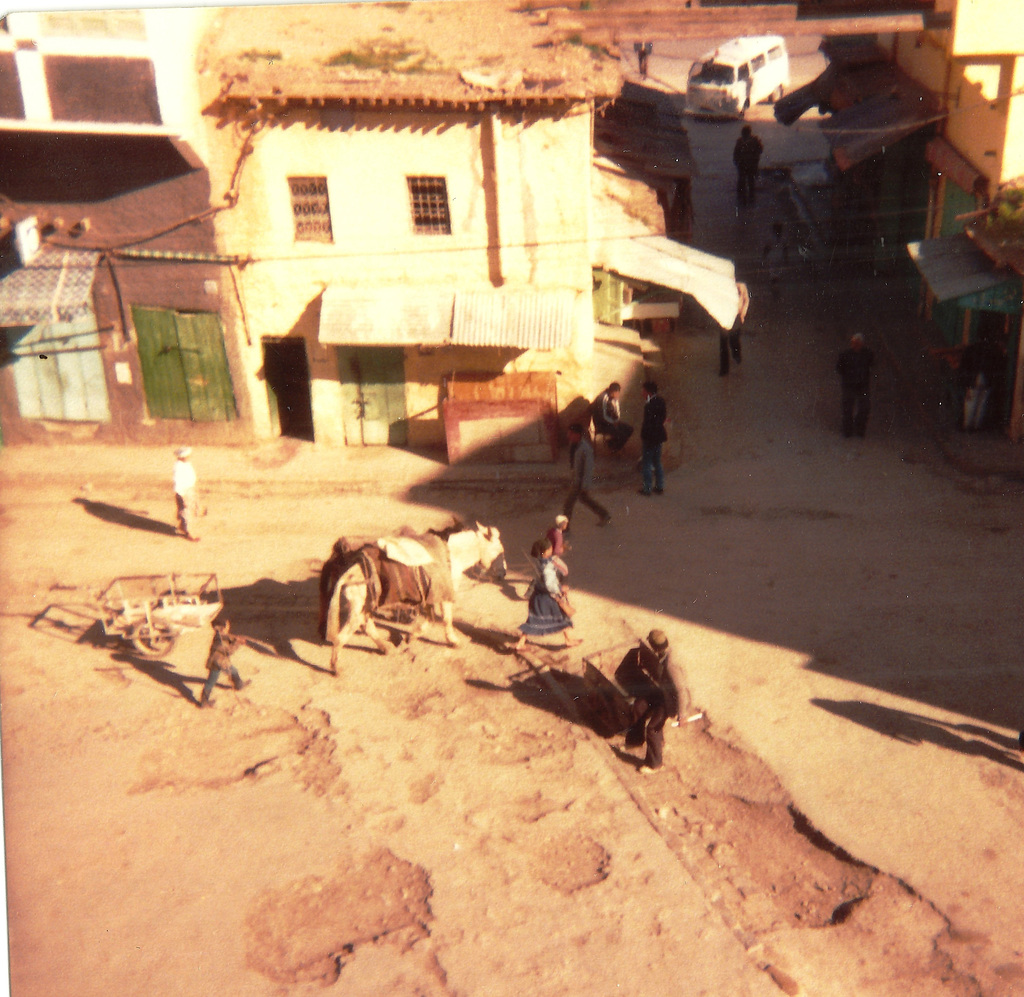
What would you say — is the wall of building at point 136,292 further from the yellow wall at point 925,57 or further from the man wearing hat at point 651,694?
the yellow wall at point 925,57

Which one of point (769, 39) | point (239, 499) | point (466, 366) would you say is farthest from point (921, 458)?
point (769, 39)

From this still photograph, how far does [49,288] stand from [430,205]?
5.67m

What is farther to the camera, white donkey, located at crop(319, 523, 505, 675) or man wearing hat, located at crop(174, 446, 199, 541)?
man wearing hat, located at crop(174, 446, 199, 541)

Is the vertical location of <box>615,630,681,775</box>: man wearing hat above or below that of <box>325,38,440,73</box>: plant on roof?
below

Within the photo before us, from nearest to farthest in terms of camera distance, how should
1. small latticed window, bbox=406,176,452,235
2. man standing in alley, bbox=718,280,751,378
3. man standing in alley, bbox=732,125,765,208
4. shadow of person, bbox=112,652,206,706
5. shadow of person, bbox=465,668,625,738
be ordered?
1. shadow of person, bbox=465,668,625,738
2. shadow of person, bbox=112,652,206,706
3. small latticed window, bbox=406,176,452,235
4. man standing in alley, bbox=718,280,751,378
5. man standing in alley, bbox=732,125,765,208

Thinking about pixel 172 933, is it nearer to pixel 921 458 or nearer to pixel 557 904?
pixel 557 904

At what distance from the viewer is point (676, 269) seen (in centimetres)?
1711

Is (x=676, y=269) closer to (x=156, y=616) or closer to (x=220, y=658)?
(x=156, y=616)

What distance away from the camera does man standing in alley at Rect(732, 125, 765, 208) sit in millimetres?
24516

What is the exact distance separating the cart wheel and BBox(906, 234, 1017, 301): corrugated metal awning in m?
11.4

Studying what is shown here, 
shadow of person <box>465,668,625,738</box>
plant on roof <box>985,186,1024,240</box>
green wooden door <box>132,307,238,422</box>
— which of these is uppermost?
plant on roof <box>985,186,1024,240</box>

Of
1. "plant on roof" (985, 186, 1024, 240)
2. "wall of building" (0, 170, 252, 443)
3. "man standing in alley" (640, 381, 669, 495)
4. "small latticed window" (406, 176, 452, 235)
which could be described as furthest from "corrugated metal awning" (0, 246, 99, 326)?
"plant on roof" (985, 186, 1024, 240)

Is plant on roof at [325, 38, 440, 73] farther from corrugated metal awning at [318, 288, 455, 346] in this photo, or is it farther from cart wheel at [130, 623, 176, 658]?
cart wheel at [130, 623, 176, 658]

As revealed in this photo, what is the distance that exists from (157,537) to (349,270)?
4.79 m
